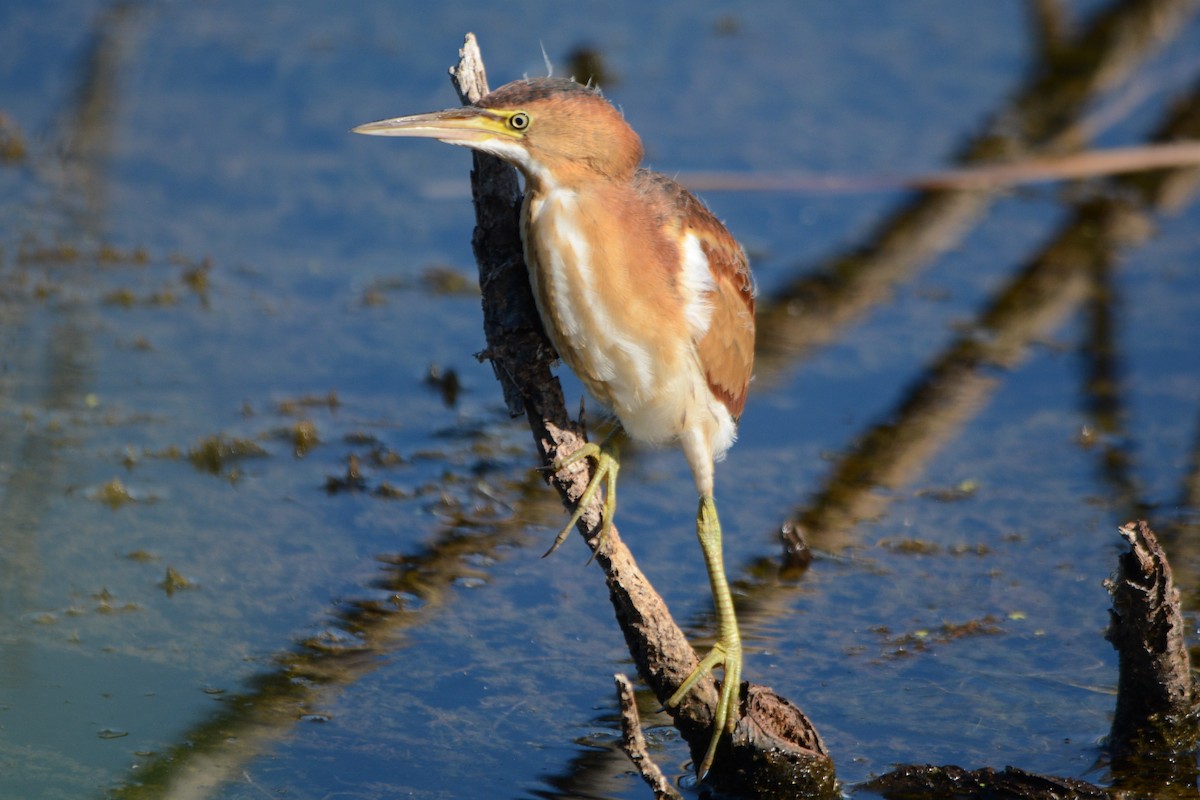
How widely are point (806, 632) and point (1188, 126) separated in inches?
160

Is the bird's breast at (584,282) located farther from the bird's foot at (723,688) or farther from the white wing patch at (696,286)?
the bird's foot at (723,688)

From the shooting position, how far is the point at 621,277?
119 inches

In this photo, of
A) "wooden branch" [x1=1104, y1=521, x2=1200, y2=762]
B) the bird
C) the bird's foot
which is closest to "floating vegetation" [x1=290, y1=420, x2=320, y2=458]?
the bird

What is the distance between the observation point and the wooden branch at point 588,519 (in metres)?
3.04

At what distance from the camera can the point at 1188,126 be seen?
23.3 feet

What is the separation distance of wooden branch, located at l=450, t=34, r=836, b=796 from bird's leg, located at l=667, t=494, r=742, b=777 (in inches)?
1.1

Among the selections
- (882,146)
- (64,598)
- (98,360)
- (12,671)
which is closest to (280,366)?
(98,360)

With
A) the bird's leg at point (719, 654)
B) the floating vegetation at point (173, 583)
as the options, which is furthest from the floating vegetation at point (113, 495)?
the bird's leg at point (719, 654)

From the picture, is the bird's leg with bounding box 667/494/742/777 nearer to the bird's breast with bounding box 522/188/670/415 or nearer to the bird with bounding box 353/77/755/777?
the bird with bounding box 353/77/755/777

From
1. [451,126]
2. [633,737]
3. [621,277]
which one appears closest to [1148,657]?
[633,737]

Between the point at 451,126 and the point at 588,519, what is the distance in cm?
80

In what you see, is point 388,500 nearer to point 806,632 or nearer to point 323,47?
point 806,632

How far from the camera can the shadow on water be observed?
3754 mm

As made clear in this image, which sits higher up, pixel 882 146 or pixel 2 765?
pixel 882 146
